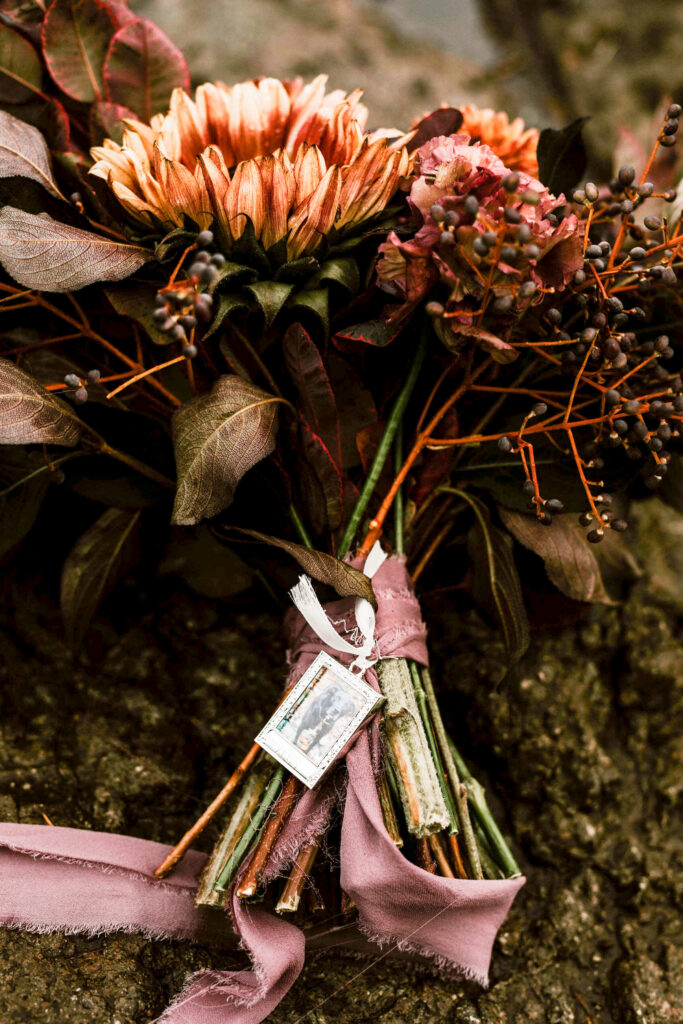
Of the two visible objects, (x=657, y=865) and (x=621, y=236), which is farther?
(x=657, y=865)

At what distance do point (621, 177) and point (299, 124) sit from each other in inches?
11.6

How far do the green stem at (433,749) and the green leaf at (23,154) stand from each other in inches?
21.1

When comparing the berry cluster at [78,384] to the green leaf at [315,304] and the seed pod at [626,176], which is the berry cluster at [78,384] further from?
the seed pod at [626,176]

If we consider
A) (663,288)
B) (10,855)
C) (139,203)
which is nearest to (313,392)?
(139,203)

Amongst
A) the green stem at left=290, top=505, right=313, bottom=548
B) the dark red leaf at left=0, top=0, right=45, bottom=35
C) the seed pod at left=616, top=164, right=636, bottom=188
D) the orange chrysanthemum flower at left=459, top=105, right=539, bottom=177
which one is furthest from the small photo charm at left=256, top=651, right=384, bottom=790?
the dark red leaf at left=0, top=0, right=45, bottom=35

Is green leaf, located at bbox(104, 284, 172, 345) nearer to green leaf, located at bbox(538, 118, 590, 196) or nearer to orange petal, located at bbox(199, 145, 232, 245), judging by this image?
orange petal, located at bbox(199, 145, 232, 245)

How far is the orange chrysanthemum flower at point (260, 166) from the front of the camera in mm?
656

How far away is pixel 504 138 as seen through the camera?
2.80 ft

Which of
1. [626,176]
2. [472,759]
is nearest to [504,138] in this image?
[626,176]

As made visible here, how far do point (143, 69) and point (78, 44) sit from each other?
7cm

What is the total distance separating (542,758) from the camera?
0.90 metres

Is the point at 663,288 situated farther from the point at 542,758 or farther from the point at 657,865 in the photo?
the point at 657,865

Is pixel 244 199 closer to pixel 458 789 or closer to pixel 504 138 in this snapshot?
pixel 504 138

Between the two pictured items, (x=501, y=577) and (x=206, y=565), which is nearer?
(x=501, y=577)
